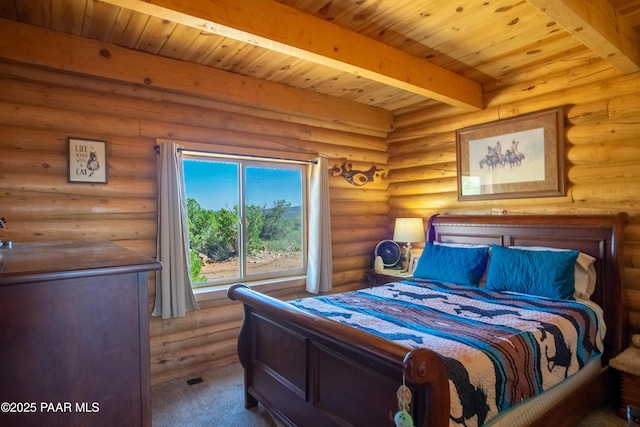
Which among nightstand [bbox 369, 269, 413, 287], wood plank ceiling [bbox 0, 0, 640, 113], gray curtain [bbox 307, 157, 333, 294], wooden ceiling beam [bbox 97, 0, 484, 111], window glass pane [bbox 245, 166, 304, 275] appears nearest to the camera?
wooden ceiling beam [bbox 97, 0, 484, 111]

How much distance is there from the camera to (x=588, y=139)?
3002 mm

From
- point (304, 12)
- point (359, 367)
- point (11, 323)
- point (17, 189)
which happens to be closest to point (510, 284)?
point (359, 367)

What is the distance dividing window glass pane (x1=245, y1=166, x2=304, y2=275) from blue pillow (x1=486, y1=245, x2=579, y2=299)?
2013 mm

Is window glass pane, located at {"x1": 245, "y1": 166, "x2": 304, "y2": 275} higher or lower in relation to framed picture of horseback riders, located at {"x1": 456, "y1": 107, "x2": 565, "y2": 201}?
lower

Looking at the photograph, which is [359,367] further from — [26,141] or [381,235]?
[381,235]

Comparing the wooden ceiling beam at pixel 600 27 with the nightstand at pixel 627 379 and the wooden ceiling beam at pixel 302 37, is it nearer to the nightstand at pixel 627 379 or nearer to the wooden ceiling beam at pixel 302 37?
the wooden ceiling beam at pixel 302 37

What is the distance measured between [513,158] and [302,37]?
236cm

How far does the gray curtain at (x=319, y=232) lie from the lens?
3867 millimetres

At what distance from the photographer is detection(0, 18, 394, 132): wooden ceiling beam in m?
2.43

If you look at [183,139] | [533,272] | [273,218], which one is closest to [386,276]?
[273,218]

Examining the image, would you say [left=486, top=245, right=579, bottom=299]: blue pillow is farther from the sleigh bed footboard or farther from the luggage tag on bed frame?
the luggage tag on bed frame

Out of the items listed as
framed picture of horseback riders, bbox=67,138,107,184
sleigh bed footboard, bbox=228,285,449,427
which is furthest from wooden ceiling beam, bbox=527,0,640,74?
framed picture of horseback riders, bbox=67,138,107,184

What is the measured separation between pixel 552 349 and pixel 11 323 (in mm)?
2457

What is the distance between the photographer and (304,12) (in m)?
2.29
